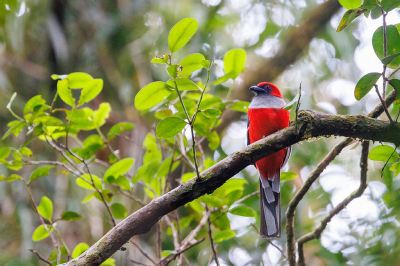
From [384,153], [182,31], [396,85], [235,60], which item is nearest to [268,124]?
[235,60]

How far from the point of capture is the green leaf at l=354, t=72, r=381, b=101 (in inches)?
55.9

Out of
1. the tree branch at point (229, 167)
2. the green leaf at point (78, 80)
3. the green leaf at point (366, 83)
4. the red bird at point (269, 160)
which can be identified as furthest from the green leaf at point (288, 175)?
the green leaf at point (78, 80)

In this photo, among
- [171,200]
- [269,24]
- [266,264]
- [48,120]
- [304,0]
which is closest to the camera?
[171,200]

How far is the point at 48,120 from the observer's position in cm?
195

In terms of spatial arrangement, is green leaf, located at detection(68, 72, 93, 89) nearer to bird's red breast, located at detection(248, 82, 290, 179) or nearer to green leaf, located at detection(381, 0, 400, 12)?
bird's red breast, located at detection(248, 82, 290, 179)

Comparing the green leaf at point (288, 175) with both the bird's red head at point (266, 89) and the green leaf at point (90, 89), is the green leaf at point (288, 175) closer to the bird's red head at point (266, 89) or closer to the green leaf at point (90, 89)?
the bird's red head at point (266, 89)

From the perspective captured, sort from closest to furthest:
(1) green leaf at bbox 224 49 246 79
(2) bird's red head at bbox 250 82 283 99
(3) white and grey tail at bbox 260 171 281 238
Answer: (1) green leaf at bbox 224 49 246 79, (3) white and grey tail at bbox 260 171 281 238, (2) bird's red head at bbox 250 82 283 99

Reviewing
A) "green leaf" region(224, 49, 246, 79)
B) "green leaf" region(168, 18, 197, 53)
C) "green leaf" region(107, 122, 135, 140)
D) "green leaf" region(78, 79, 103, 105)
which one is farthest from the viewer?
"green leaf" region(107, 122, 135, 140)

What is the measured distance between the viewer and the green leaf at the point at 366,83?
142 centimetres

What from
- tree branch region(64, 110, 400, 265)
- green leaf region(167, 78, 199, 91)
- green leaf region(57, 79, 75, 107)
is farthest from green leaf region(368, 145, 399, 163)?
green leaf region(57, 79, 75, 107)

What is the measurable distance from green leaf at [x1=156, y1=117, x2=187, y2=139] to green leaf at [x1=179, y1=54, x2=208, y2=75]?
0.21 m

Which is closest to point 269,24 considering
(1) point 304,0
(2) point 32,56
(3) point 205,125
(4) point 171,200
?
(1) point 304,0

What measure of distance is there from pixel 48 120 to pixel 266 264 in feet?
10.8

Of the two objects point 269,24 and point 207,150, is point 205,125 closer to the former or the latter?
point 207,150
